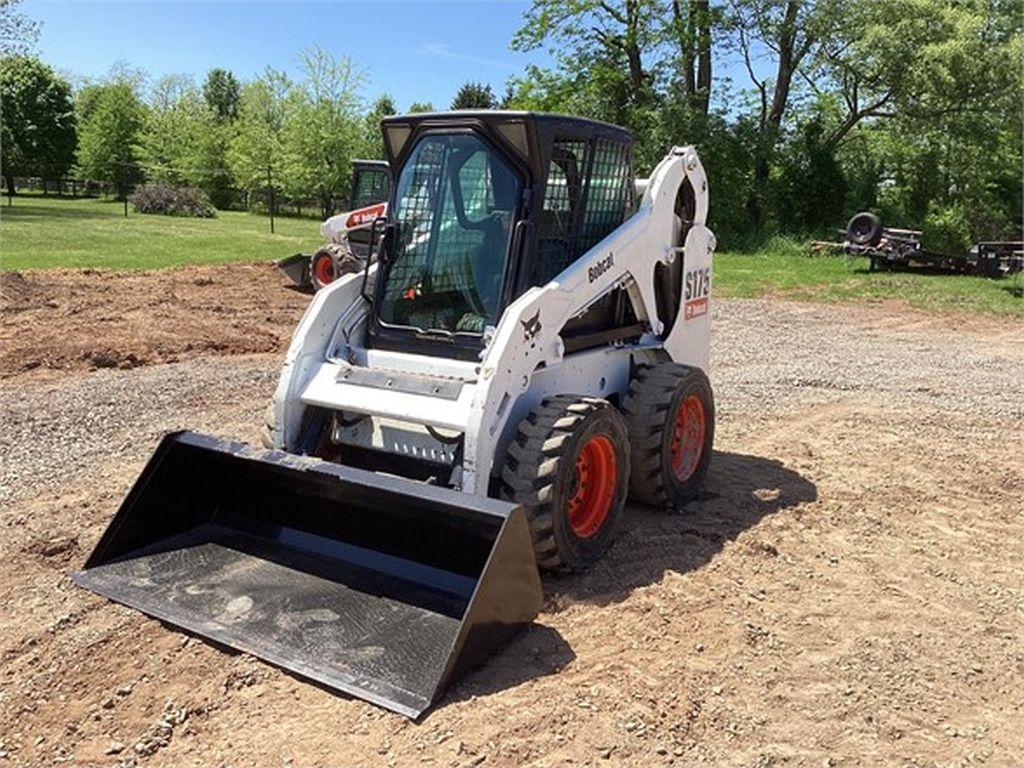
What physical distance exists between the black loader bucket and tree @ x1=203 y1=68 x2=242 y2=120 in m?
83.7

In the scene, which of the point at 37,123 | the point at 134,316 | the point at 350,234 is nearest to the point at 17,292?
the point at 134,316

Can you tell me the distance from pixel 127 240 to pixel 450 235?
862 inches

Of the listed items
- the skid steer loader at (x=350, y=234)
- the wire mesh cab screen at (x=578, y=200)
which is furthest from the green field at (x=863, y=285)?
the wire mesh cab screen at (x=578, y=200)

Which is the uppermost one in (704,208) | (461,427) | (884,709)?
(704,208)

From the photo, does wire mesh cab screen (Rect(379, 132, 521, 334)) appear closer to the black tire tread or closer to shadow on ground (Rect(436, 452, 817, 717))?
the black tire tread

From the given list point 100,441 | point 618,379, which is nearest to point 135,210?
point 100,441

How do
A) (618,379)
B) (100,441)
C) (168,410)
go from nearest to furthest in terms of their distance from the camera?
(618,379) → (100,441) → (168,410)

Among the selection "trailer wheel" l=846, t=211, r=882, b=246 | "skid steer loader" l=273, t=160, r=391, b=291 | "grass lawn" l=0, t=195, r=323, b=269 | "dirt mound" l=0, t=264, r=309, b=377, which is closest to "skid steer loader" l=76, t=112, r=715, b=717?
"dirt mound" l=0, t=264, r=309, b=377

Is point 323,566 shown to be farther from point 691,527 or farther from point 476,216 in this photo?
point 691,527

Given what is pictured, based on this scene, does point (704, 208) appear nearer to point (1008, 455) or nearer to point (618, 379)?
point (618, 379)

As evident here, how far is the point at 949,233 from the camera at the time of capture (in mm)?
27297

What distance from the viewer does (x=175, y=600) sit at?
4.11 meters

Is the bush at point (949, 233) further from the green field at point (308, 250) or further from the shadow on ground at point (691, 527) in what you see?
the shadow on ground at point (691, 527)

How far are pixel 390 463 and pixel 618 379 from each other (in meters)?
1.57
